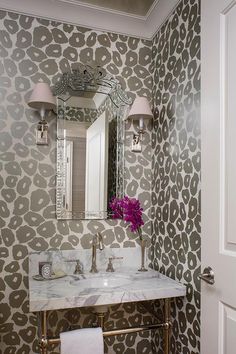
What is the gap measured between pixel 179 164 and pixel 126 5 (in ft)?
3.94

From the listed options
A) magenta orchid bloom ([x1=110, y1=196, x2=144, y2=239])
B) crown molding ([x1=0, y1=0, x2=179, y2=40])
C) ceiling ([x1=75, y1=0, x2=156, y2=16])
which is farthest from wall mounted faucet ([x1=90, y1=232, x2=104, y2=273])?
ceiling ([x1=75, y1=0, x2=156, y2=16])

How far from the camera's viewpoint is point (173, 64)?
6.87 feet

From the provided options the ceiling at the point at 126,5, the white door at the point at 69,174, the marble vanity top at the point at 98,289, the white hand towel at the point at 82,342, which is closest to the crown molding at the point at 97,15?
the ceiling at the point at 126,5

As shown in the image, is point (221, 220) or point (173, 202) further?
point (173, 202)

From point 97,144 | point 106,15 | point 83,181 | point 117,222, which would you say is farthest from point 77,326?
point 106,15

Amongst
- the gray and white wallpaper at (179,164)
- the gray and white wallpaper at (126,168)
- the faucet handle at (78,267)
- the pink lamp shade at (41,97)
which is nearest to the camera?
the gray and white wallpaper at (179,164)

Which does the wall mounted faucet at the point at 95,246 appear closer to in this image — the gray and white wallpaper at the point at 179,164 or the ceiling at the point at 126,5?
the gray and white wallpaper at the point at 179,164

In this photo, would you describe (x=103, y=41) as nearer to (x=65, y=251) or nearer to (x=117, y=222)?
(x=117, y=222)

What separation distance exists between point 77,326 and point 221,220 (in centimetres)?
137

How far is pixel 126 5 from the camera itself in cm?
224

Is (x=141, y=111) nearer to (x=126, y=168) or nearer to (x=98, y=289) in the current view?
(x=126, y=168)

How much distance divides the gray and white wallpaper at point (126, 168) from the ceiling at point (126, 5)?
0.18 m

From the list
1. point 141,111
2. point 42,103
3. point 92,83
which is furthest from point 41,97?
point 141,111

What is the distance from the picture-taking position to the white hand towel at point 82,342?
166cm
